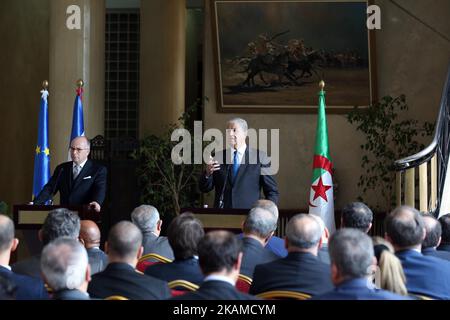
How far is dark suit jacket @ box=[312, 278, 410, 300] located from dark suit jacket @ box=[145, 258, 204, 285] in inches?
46.4

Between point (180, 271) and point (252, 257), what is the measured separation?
536 millimetres

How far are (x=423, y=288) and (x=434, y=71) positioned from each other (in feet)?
29.6

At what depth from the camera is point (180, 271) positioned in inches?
178

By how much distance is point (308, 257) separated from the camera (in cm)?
422

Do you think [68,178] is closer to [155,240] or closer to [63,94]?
[155,240]

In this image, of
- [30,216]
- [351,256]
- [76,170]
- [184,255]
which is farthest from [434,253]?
[76,170]

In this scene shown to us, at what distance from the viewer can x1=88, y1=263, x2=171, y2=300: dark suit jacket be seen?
3.92m

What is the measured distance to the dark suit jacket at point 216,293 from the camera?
134 inches

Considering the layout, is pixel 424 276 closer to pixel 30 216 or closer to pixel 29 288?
pixel 29 288

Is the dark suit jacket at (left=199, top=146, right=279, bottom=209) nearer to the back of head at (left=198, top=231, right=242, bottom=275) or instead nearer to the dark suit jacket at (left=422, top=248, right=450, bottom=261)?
the dark suit jacket at (left=422, top=248, right=450, bottom=261)

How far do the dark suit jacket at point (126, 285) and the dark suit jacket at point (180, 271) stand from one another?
49 cm

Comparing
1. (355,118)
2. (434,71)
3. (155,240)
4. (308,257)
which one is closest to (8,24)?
(355,118)

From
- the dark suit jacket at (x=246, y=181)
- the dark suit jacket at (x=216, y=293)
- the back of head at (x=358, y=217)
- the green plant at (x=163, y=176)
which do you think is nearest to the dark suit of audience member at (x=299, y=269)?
the dark suit jacket at (x=216, y=293)

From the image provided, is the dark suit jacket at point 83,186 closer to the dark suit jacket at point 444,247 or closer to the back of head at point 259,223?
the back of head at point 259,223
